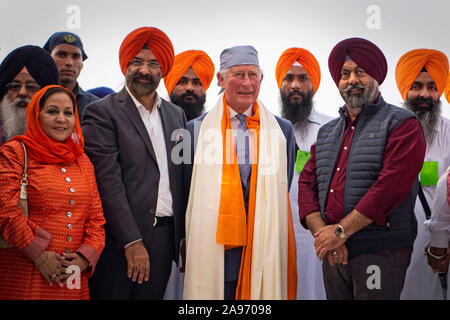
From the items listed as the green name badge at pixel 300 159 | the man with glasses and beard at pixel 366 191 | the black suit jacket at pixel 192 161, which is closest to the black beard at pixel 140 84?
the black suit jacket at pixel 192 161

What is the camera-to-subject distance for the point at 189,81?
4.41m

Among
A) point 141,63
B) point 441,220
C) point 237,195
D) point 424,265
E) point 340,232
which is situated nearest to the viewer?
point 340,232

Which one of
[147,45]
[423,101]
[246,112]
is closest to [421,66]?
[423,101]

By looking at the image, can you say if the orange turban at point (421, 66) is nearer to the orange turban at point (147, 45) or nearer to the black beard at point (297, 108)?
the black beard at point (297, 108)

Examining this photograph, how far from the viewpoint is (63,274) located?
2463mm

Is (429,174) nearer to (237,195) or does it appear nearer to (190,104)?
(237,195)

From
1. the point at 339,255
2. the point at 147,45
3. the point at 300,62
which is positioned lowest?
the point at 339,255

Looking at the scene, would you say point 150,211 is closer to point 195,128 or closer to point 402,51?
point 195,128

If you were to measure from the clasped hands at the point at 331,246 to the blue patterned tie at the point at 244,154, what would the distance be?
0.59 meters

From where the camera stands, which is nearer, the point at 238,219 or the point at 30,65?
the point at 238,219

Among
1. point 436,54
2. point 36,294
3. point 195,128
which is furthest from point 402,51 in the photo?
point 36,294

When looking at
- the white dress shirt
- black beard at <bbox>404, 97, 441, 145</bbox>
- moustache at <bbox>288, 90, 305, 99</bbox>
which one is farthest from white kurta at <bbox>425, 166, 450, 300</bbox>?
moustache at <bbox>288, 90, 305, 99</bbox>

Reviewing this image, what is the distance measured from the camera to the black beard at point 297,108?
14.3 ft

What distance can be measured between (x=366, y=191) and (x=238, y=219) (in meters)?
0.80
